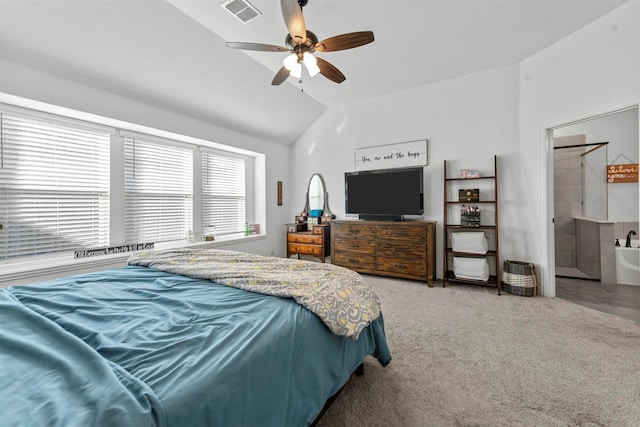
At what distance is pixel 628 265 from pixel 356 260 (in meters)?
3.41

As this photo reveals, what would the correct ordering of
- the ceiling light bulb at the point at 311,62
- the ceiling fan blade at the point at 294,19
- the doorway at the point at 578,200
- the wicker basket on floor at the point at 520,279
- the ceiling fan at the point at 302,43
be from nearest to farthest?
the ceiling fan blade at the point at 294,19
the ceiling fan at the point at 302,43
the ceiling light bulb at the point at 311,62
the wicker basket on floor at the point at 520,279
the doorway at the point at 578,200

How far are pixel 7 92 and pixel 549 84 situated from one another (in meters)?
5.20

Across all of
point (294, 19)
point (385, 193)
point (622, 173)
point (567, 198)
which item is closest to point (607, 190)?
point (622, 173)

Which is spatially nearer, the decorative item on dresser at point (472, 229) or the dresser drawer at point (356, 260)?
the decorative item on dresser at point (472, 229)

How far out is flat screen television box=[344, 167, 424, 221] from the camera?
3.67 m

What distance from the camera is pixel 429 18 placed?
98.3 inches

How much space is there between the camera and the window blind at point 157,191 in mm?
3275

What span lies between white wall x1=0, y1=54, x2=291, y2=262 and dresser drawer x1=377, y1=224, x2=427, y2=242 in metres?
2.07

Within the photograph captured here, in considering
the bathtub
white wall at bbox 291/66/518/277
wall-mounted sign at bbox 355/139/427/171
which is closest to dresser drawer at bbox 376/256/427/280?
white wall at bbox 291/66/518/277

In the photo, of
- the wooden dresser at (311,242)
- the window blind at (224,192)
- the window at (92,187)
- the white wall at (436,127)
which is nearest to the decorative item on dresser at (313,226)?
the wooden dresser at (311,242)

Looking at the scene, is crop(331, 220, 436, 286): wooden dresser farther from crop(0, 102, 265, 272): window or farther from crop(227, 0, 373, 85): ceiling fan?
crop(227, 0, 373, 85): ceiling fan

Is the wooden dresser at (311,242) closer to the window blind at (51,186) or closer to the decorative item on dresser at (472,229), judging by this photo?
the decorative item on dresser at (472,229)

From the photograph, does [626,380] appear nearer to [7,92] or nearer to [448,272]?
[448,272]

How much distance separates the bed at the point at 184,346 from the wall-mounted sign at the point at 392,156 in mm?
2797
